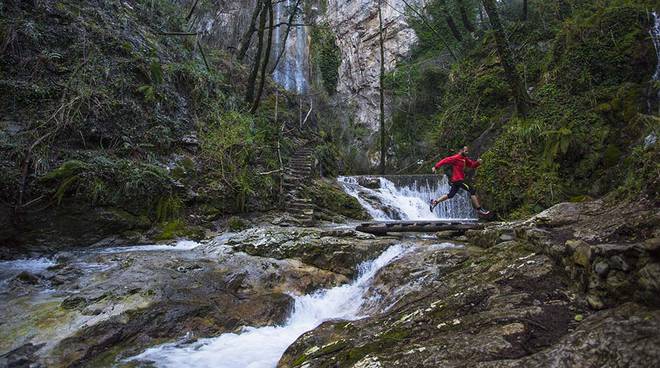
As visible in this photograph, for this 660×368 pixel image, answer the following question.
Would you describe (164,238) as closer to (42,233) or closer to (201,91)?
(42,233)

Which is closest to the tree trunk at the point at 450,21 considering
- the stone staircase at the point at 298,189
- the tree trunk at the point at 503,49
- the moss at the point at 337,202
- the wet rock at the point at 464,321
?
the tree trunk at the point at 503,49

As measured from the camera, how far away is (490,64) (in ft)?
47.2

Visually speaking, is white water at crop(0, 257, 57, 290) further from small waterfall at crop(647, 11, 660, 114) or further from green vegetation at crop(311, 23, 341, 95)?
green vegetation at crop(311, 23, 341, 95)

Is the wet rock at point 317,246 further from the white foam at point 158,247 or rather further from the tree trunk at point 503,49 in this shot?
the tree trunk at point 503,49

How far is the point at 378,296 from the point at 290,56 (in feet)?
91.2

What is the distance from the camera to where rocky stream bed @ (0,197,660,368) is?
2.50 meters

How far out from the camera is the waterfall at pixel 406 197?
39.6ft

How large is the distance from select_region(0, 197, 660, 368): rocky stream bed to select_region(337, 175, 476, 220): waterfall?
4989 mm

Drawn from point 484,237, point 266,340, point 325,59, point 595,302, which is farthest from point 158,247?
point 325,59

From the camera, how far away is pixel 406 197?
14.0 metres

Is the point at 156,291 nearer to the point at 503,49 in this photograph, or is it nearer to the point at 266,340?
the point at 266,340

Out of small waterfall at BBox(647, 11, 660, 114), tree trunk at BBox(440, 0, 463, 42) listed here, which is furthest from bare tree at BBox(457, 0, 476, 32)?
small waterfall at BBox(647, 11, 660, 114)

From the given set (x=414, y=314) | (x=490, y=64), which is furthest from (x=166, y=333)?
(x=490, y=64)

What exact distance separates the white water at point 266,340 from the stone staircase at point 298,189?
4.47m
